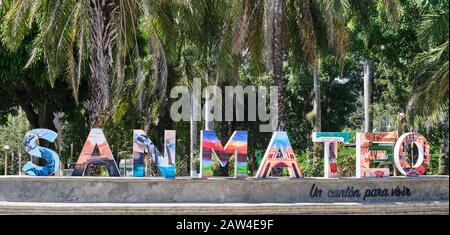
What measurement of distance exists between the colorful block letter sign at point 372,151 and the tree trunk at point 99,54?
25.0ft

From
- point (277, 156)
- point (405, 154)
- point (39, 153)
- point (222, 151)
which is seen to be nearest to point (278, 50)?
point (277, 156)

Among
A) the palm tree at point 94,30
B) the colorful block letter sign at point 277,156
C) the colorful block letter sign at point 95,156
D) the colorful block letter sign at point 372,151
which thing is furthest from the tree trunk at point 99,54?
the colorful block letter sign at point 372,151

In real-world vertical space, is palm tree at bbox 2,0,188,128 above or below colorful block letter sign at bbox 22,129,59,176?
above

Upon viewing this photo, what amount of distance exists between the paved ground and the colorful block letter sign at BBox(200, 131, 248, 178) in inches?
48.9

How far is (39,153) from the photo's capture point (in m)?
17.8

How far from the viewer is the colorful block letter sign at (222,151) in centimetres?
1772

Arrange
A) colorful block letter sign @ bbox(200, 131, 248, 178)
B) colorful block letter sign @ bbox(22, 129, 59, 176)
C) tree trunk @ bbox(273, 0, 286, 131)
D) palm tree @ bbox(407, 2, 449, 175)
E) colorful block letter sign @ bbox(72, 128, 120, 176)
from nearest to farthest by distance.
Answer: colorful block letter sign @ bbox(72, 128, 120, 176) < colorful block letter sign @ bbox(200, 131, 248, 178) < colorful block letter sign @ bbox(22, 129, 59, 176) < palm tree @ bbox(407, 2, 449, 175) < tree trunk @ bbox(273, 0, 286, 131)

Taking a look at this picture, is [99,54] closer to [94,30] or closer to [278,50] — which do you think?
[94,30]

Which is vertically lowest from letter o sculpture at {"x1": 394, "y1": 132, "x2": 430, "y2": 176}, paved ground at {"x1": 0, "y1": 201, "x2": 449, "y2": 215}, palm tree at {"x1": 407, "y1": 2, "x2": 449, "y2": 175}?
paved ground at {"x1": 0, "y1": 201, "x2": 449, "y2": 215}

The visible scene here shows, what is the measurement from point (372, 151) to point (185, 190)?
593 cm

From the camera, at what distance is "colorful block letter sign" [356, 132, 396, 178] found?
1864 centimetres

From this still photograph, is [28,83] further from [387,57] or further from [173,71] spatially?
[387,57]

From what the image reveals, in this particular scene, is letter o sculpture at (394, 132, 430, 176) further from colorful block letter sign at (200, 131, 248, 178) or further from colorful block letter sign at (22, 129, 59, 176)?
colorful block letter sign at (22, 129, 59, 176)

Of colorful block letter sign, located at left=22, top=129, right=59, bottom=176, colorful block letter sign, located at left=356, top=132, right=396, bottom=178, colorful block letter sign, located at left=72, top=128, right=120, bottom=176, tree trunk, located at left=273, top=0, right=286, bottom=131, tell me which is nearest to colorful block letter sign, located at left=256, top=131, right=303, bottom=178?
tree trunk, located at left=273, top=0, right=286, bottom=131
